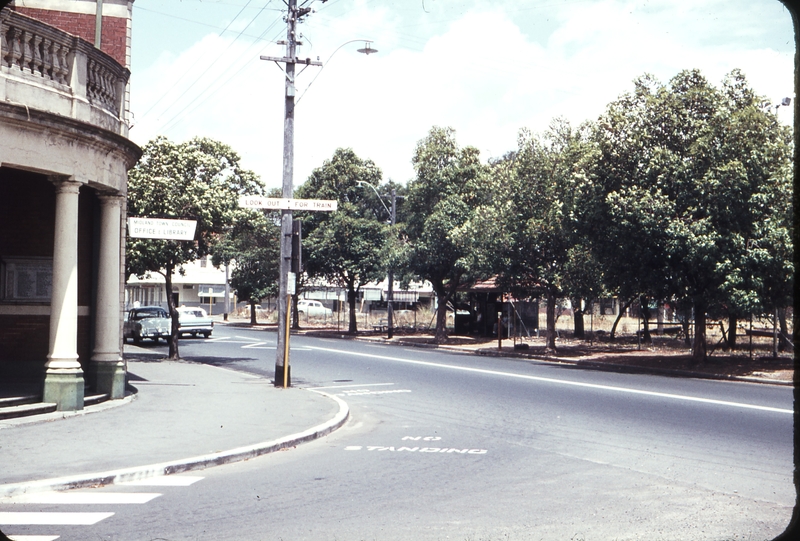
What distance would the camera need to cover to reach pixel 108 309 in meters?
14.5

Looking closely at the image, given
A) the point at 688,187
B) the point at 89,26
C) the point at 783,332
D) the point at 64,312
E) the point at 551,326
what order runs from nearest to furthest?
the point at 64,312 → the point at 89,26 → the point at 688,187 → the point at 783,332 → the point at 551,326

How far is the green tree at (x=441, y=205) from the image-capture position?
37656mm

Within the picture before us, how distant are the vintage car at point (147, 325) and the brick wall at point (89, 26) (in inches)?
873

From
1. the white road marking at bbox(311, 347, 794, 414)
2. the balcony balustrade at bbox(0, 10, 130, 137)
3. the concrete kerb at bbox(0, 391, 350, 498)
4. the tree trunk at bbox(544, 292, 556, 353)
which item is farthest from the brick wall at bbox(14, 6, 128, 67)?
the tree trunk at bbox(544, 292, 556, 353)

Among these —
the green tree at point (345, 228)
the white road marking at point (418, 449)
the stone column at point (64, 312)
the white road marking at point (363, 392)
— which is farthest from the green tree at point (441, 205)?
the white road marking at point (418, 449)

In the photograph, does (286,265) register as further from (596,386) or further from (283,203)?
(596,386)

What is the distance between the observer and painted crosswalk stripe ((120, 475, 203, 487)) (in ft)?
26.4

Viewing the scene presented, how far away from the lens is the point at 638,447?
10.4 m

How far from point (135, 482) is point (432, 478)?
3.08 meters

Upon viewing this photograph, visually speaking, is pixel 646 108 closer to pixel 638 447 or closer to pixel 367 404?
pixel 367 404

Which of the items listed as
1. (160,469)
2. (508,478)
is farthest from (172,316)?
(508,478)

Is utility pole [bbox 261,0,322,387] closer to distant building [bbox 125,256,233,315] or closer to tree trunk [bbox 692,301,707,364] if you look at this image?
tree trunk [bbox 692,301,707,364]

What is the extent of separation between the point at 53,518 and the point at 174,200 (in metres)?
17.8

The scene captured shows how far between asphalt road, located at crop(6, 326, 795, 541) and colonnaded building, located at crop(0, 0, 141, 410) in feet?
16.2
